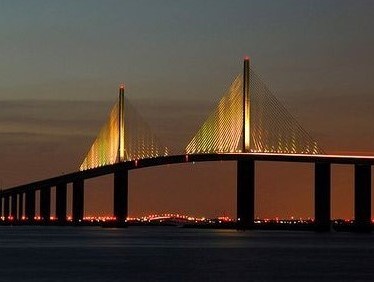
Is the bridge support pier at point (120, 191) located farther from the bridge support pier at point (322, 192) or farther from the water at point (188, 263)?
the water at point (188, 263)

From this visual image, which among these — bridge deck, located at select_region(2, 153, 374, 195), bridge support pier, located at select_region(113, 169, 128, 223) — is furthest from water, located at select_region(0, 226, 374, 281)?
bridge support pier, located at select_region(113, 169, 128, 223)

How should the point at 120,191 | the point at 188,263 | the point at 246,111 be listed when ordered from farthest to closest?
the point at 120,191 → the point at 246,111 → the point at 188,263

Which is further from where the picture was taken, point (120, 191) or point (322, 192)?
point (120, 191)

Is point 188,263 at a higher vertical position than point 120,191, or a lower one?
lower

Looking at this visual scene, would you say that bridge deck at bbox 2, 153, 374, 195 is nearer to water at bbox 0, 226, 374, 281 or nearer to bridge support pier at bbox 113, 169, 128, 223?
bridge support pier at bbox 113, 169, 128, 223

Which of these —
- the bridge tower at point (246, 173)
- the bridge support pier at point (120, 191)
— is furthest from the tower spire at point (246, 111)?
the bridge support pier at point (120, 191)

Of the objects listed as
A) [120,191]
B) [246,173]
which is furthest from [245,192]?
[120,191]

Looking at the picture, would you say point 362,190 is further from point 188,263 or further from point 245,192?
point 188,263
